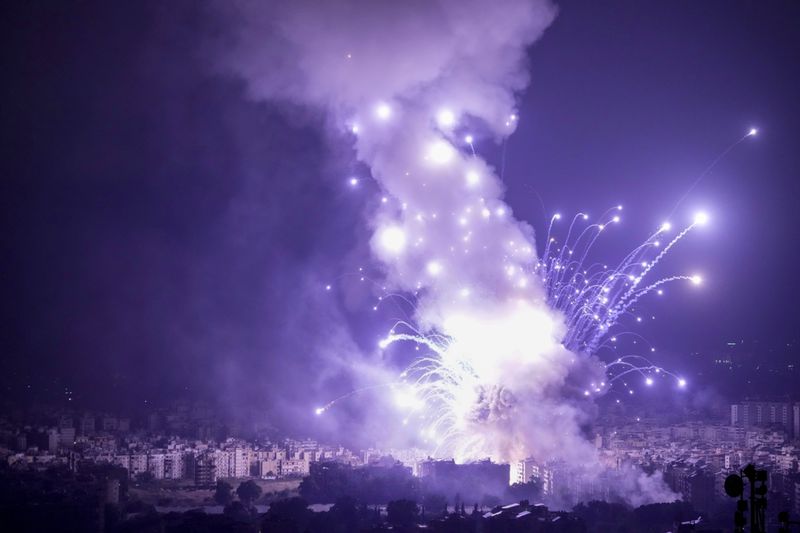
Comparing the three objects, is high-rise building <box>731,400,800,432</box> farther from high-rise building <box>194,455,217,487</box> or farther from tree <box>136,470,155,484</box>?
tree <box>136,470,155,484</box>

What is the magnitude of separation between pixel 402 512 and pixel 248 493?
4.12 metres

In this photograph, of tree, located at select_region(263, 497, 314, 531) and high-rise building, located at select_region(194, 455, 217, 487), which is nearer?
tree, located at select_region(263, 497, 314, 531)

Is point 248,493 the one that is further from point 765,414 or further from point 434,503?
point 765,414

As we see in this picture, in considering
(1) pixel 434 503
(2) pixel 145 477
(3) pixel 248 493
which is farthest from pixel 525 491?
(2) pixel 145 477

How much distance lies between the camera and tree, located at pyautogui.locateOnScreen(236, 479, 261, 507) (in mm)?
17328

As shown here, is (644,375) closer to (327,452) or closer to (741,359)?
(741,359)

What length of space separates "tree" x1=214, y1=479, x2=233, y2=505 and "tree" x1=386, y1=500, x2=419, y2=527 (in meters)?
4.03

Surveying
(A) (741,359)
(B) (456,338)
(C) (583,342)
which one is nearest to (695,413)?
(A) (741,359)

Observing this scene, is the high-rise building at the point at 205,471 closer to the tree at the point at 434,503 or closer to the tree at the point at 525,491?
the tree at the point at 434,503

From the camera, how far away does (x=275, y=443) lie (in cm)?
2328

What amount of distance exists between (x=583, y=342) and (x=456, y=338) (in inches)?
118

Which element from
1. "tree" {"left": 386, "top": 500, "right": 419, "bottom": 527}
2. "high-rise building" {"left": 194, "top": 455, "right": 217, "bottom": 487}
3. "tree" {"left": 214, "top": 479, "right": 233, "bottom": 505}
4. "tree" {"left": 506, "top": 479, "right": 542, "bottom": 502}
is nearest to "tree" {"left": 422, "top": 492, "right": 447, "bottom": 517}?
"tree" {"left": 386, "top": 500, "right": 419, "bottom": 527}

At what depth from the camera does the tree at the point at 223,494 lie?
17.5 m

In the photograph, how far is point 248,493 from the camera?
1748cm
